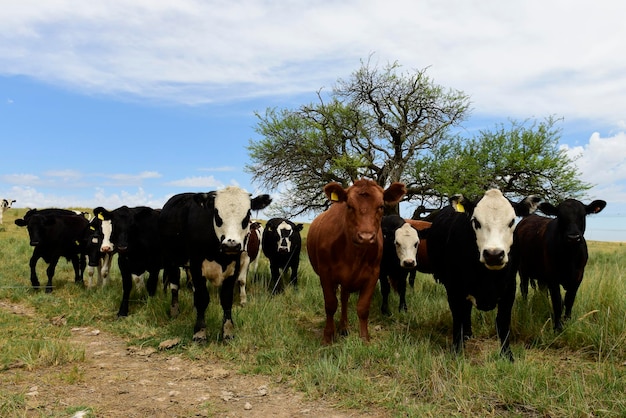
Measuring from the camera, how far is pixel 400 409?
4.07m

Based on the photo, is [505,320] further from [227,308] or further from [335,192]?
[227,308]

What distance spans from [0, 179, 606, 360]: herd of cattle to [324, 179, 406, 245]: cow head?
1cm

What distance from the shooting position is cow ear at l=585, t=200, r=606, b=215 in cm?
682

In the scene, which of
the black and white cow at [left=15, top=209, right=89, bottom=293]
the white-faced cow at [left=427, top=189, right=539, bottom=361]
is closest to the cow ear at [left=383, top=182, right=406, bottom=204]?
the white-faced cow at [left=427, top=189, right=539, bottom=361]

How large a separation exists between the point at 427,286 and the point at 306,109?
17.1 metres

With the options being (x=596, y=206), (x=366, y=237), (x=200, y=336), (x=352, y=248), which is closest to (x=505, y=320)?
(x=366, y=237)

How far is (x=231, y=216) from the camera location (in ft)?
19.5

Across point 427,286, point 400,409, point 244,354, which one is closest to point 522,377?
point 400,409

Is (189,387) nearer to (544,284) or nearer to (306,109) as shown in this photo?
(544,284)

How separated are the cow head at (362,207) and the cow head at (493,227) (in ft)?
3.50

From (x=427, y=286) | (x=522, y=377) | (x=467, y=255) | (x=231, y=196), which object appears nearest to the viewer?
(x=522, y=377)

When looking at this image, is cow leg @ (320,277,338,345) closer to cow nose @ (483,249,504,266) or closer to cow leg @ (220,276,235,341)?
cow leg @ (220,276,235,341)

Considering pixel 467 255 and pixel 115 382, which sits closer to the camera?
pixel 115 382

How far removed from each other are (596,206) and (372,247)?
362cm
